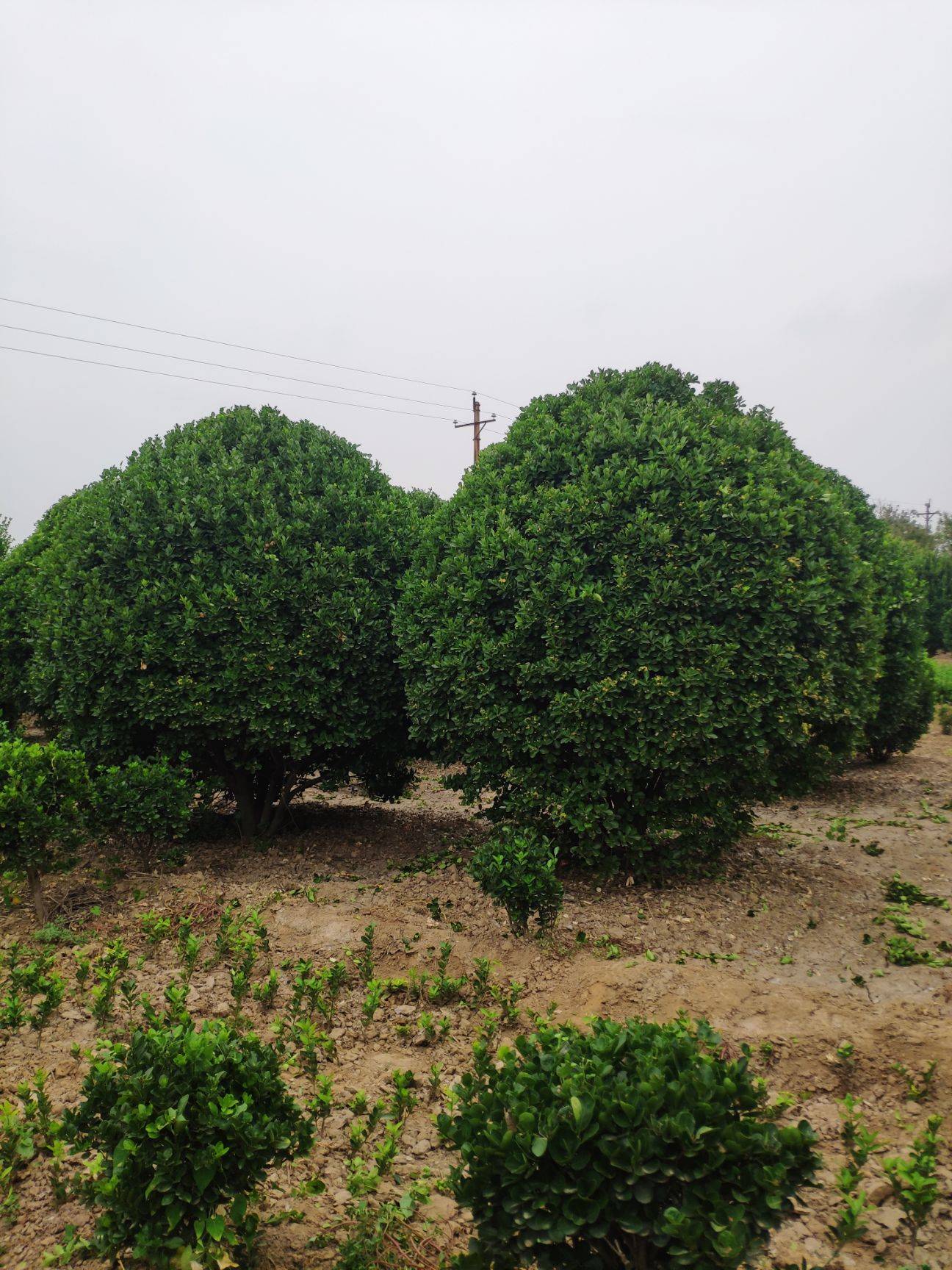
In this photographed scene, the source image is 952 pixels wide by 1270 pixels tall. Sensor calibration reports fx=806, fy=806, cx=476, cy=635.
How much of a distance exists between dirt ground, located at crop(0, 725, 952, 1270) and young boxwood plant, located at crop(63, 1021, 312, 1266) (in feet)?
1.02

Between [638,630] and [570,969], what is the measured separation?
2.17 m

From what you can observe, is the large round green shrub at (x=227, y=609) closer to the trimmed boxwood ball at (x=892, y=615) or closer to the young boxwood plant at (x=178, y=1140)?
the young boxwood plant at (x=178, y=1140)

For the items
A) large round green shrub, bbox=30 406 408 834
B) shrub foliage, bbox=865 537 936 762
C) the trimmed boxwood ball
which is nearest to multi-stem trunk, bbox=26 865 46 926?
large round green shrub, bbox=30 406 408 834

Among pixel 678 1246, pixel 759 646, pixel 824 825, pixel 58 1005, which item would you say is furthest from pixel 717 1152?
pixel 824 825

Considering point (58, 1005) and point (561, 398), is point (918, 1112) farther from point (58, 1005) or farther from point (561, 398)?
point (561, 398)

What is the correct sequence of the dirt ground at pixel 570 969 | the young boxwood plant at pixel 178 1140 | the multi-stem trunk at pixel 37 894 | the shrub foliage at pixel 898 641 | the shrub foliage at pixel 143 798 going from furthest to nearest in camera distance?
the shrub foliage at pixel 898 641, the shrub foliage at pixel 143 798, the multi-stem trunk at pixel 37 894, the dirt ground at pixel 570 969, the young boxwood plant at pixel 178 1140

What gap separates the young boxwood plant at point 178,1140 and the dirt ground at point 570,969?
1.02 feet

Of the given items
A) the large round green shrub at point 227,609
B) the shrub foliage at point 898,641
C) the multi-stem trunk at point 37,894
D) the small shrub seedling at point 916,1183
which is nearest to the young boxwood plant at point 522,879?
the large round green shrub at point 227,609

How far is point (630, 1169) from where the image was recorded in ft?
6.65

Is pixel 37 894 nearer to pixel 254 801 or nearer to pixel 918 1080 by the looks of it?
pixel 254 801

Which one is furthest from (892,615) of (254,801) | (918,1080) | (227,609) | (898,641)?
(227,609)

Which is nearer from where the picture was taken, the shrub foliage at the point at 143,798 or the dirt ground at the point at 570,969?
the dirt ground at the point at 570,969

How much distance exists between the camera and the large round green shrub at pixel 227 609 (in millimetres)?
A: 6098

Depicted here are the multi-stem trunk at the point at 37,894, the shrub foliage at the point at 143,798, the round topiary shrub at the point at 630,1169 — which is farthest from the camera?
the shrub foliage at the point at 143,798
